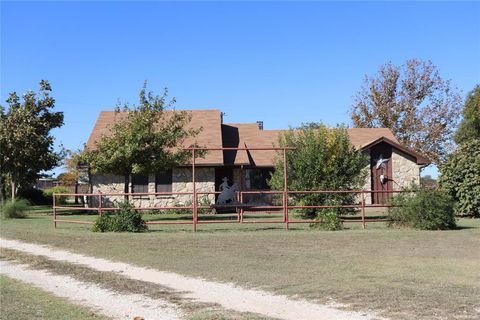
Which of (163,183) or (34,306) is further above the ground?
(163,183)

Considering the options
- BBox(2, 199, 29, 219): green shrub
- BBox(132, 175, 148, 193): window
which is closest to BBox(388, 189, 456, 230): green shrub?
BBox(132, 175, 148, 193): window

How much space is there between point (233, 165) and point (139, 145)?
926 centimetres

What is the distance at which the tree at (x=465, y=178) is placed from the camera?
24.4m

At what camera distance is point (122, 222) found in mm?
17797

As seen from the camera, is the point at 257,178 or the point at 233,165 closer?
the point at 233,165

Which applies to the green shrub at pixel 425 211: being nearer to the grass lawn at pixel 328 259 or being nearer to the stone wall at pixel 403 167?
the grass lawn at pixel 328 259

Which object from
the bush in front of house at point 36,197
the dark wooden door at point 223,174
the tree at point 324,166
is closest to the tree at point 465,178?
the tree at point 324,166

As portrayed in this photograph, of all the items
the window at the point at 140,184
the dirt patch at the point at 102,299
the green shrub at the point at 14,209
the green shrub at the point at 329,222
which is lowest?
the dirt patch at the point at 102,299

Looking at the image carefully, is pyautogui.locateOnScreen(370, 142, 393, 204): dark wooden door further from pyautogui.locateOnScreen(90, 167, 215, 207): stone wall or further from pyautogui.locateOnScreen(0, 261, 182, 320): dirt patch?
pyautogui.locateOnScreen(0, 261, 182, 320): dirt patch

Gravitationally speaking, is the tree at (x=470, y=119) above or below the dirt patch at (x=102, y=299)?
above

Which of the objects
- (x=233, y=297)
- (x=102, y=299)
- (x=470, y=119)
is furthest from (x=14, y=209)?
(x=470, y=119)

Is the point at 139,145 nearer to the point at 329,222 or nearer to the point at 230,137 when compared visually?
the point at 329,222

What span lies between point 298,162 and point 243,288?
1487 centimetres

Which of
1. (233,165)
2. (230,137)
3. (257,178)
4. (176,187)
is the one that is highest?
(230,137)
